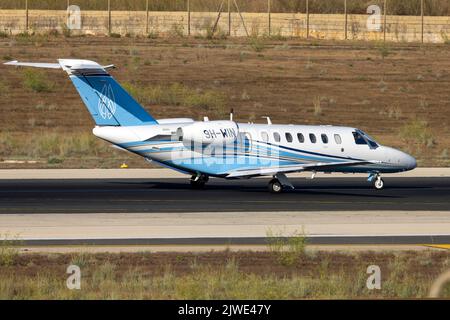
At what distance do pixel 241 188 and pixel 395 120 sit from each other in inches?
1136

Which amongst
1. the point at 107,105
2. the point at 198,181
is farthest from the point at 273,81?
the point at 107,105

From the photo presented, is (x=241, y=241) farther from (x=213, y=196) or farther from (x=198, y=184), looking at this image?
(x=198, y=184)

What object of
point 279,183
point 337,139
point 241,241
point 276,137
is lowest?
point 241,241

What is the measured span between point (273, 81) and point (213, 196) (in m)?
37.3

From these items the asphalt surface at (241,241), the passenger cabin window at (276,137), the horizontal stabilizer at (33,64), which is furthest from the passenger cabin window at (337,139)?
the asphalt surface at (241,241)

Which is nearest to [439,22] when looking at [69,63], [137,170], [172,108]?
[172,108]

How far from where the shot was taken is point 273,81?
7181 cm

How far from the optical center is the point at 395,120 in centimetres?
6550

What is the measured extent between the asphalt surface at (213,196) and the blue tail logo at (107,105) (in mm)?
2440

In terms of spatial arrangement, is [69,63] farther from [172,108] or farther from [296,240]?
[172,108]

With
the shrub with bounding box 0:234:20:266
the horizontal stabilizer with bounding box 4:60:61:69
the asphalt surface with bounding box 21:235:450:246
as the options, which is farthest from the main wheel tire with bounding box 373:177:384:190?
the shrub with bounding box 0:234:20:266

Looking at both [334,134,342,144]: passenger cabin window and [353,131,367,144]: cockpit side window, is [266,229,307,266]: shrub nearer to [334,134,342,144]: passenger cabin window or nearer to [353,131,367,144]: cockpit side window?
[334,134,342,144]: passenger cabin window

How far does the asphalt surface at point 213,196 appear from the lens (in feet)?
105

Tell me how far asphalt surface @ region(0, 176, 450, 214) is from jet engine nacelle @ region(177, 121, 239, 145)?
5.57 ft
